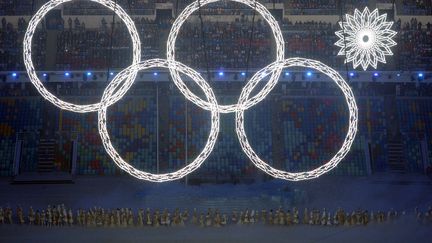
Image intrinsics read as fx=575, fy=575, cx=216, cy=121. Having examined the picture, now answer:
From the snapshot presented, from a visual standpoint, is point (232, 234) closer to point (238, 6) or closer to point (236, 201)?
point (236, 201)

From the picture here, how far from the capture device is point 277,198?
65.9 ft

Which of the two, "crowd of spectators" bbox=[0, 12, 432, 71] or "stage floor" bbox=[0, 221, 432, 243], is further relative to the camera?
"crowd of spectators" bbox=[0, 12, 432, 71]

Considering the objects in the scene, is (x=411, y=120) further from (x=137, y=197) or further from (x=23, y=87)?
(x=23, y=87)

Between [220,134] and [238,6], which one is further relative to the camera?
[238,6]

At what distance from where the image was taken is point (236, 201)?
2002cm

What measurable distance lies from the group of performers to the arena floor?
34 cm

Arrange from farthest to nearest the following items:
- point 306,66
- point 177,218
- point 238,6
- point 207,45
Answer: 1. point 238,6
2. point 207,45
3. point 177,218
4. point 306,66

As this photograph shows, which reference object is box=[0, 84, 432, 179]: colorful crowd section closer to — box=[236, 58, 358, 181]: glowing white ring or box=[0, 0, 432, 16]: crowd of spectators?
box=[236, 58, 358, 181]: glowing white ring

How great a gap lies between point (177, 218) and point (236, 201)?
2.43 metres

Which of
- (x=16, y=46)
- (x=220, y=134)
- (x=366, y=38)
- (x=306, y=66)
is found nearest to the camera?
(x=306, y=66)

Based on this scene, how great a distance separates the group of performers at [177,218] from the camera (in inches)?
734

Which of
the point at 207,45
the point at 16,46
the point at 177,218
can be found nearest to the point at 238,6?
the point at 207,45

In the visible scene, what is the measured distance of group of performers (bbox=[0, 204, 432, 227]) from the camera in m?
18.6

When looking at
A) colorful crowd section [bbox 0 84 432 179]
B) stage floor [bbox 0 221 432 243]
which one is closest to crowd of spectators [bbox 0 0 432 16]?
colorful crowd section [bbox 0 84 432 179]
